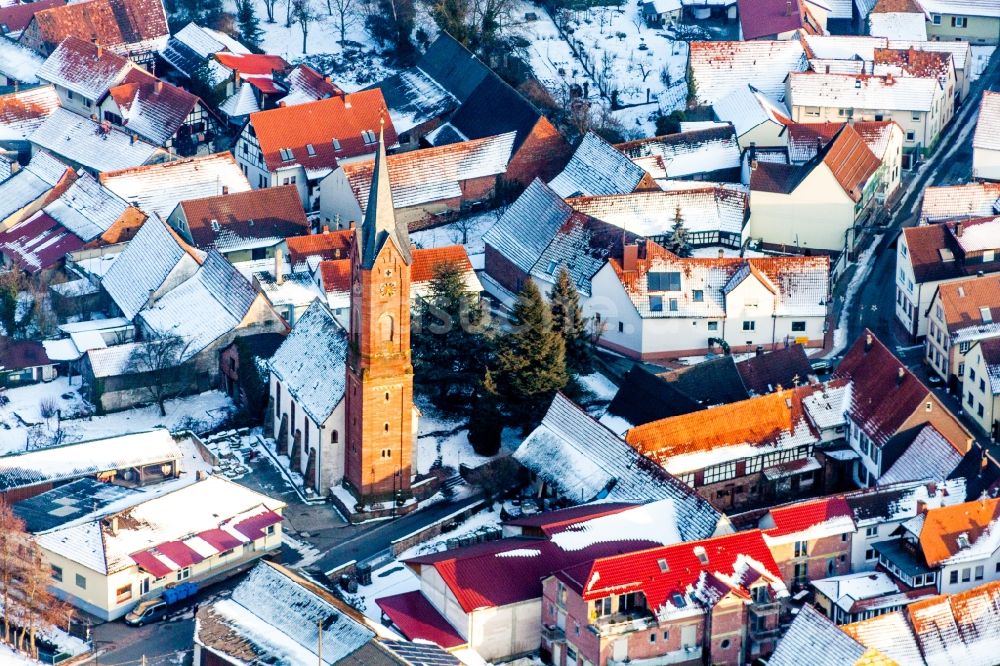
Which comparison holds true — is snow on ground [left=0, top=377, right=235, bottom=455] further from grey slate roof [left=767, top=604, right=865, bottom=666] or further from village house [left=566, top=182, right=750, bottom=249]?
grey slate roof [left=767, top=604, right=865, bottom=666]

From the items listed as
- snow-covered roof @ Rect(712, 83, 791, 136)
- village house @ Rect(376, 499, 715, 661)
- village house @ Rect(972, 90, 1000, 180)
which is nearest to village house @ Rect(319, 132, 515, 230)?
snow-covered roof @ Rect(712, 83, 791, 136)

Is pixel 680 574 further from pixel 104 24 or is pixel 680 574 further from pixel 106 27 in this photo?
pixel 104 24

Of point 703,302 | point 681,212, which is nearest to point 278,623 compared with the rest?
point 703,302

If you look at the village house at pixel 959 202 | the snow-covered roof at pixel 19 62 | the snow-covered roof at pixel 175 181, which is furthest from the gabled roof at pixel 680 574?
the snow-covered roof at pixel 19 62

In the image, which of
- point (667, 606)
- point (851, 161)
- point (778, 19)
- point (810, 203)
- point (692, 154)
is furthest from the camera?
point (778, 19)

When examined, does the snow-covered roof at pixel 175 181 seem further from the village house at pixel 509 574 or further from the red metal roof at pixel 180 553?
the village house at pixel 509 574

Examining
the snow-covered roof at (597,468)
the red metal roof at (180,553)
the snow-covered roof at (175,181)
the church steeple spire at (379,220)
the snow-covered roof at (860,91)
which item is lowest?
the red metal roof at (180,553)
